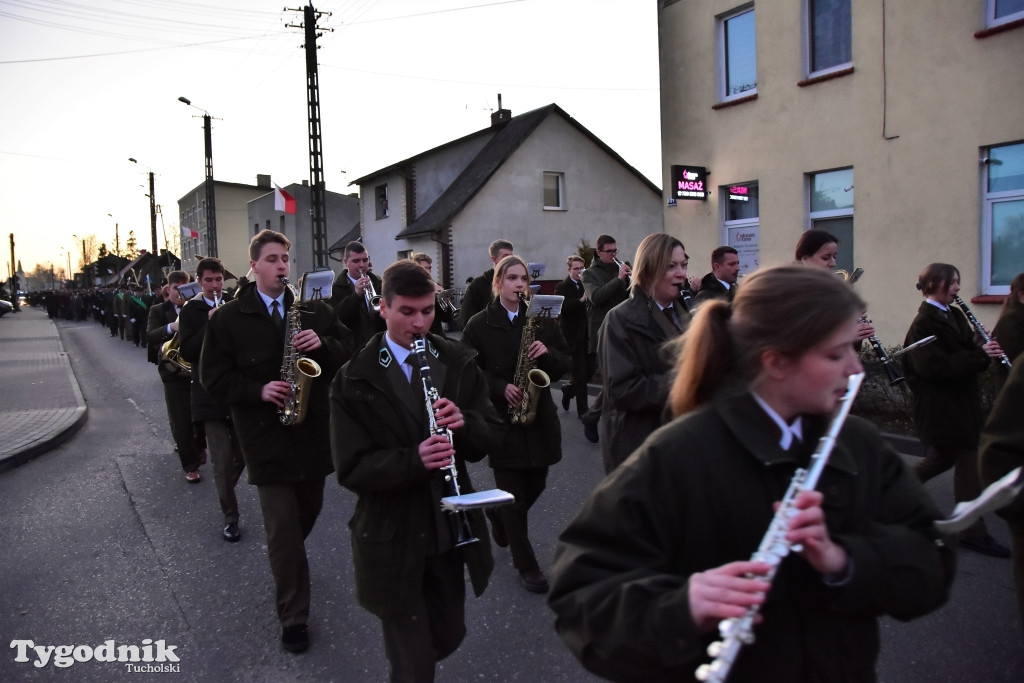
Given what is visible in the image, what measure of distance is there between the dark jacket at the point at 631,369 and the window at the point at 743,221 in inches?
411

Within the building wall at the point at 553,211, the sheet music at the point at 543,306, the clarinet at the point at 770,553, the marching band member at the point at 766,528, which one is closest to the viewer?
the clarinet at the point at 770,553

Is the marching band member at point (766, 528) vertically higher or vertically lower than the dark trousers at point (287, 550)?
higher

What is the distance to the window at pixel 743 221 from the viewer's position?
14.0m

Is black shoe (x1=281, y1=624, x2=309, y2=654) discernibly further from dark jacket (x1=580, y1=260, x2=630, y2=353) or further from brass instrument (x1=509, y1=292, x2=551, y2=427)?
dark jacket (x1=580, y1=260, x2=630, y2=353)

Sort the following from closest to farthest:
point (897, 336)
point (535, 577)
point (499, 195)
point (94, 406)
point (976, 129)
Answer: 1. point (535, 577)
2. point (976, 129)
3. point (897, 336)
4. point (94, 406)
5. point (499, 195)

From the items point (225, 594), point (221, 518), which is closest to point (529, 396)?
point (225, 594)

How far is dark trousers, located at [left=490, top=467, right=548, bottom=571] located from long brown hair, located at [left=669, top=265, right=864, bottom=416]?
2.99 metres

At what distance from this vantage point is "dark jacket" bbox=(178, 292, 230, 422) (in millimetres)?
5371

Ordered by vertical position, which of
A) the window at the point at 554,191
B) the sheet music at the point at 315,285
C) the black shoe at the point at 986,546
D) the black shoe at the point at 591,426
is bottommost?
the black shoe at the point at 986,546

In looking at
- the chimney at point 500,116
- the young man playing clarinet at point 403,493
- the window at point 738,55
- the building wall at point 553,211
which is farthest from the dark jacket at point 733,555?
the chimney at point 500,116

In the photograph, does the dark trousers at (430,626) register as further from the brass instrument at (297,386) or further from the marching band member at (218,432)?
the marching band member at (218,432)

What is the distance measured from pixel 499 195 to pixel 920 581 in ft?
90.1

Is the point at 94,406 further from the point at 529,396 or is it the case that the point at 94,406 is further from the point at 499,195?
the point at 499,195

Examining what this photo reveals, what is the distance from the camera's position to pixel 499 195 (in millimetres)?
28453
